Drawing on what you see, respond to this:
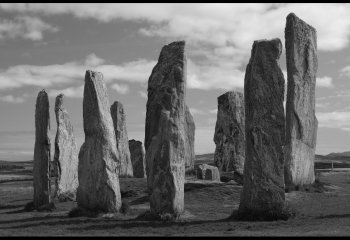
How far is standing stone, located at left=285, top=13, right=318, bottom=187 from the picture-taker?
79.1 ft

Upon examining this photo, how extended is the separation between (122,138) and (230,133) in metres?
6.12

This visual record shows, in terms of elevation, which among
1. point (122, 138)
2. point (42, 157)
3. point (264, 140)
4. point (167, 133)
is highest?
point (122, 138)

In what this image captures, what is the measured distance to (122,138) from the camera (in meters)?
32.4

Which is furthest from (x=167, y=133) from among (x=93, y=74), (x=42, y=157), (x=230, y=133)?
(x=230, y=133)

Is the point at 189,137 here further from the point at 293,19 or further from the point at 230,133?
the point at 293,19

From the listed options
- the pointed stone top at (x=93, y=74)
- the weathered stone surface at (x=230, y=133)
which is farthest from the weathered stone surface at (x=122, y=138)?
the pointed stone top at (x=93, y=74)

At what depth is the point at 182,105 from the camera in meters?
16.8

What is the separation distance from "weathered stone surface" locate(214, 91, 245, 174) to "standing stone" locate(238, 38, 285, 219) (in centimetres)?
1541

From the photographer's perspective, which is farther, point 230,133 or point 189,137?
point 189,137

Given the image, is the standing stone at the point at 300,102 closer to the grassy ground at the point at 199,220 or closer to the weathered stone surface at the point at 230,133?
the grassy ground at the point at 199,220

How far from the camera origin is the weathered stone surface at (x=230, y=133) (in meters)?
31.8

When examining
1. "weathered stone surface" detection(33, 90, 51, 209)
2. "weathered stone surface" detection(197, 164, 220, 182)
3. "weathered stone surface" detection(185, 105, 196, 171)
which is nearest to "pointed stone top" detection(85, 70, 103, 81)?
"weathered stone surface" detection(33, 90, 51, 209)

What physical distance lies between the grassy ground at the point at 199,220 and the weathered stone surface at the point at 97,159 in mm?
668

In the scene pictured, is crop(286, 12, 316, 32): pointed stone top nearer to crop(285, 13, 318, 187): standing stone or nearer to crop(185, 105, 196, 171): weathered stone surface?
crop(285, 13, 318, 187): standing stone
